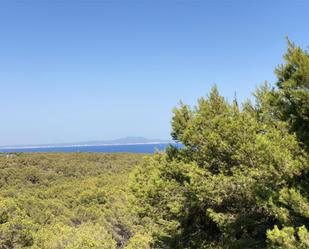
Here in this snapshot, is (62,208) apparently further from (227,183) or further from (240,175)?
(240,175)

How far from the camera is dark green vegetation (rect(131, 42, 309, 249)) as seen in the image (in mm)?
A: 6676

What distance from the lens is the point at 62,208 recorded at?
111ft

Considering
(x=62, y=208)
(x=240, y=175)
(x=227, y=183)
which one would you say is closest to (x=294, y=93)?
(x=240, y=175)

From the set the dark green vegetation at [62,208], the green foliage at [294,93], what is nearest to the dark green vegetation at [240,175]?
the green foliage at [294,93]

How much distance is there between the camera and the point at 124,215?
26.8 metres

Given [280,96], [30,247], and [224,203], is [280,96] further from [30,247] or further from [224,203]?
[30,247]

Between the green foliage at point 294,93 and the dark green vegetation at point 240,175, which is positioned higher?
the green foliage at point 294,93

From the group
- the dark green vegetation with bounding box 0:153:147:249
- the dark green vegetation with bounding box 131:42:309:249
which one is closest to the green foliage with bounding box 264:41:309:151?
the dark green vegetation with bounding box 131:42:309:249

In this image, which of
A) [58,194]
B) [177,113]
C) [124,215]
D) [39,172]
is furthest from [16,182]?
[177,113]

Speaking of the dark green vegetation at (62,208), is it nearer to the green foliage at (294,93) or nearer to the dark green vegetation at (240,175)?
the dark green vegetation at (240,175)

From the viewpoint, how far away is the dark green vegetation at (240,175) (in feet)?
21.9

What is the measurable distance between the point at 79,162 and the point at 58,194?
3300 cm

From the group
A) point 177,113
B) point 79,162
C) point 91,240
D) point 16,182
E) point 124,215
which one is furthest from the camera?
point 79,162

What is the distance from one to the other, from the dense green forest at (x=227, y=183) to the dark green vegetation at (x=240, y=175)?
25 mm
